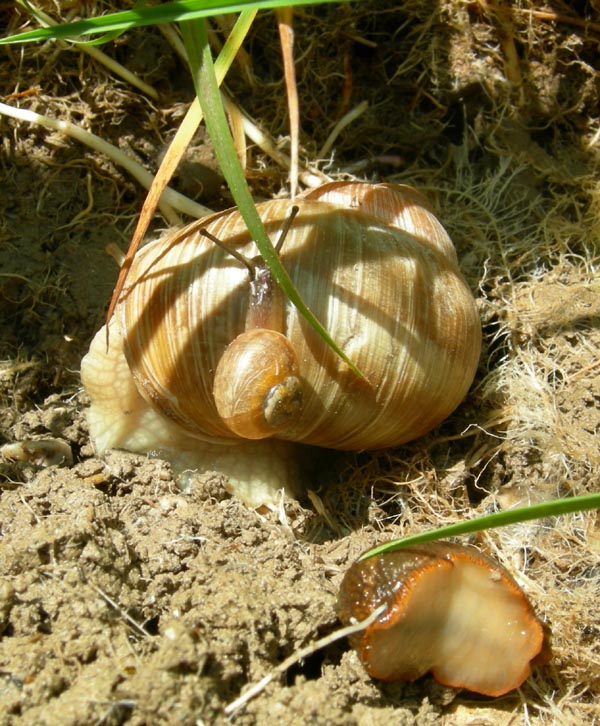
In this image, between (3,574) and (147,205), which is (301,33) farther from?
(3,574)

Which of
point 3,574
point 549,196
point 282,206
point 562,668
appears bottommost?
point 562,668

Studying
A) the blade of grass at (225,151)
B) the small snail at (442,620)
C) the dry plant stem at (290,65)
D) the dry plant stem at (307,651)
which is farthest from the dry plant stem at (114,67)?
the dry plant stem at (307,651)

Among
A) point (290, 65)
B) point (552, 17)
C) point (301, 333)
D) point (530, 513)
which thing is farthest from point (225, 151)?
point (552, 17)

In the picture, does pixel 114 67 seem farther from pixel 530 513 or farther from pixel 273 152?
pixel 530 513

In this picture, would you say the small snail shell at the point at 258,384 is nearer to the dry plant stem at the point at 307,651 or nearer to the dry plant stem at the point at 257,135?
the dry plant stem at the point at 307,651

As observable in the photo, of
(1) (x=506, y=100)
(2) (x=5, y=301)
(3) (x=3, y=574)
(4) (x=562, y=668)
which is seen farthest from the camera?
(1) (x=506, y=100)

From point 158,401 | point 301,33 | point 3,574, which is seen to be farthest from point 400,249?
point 3,574
